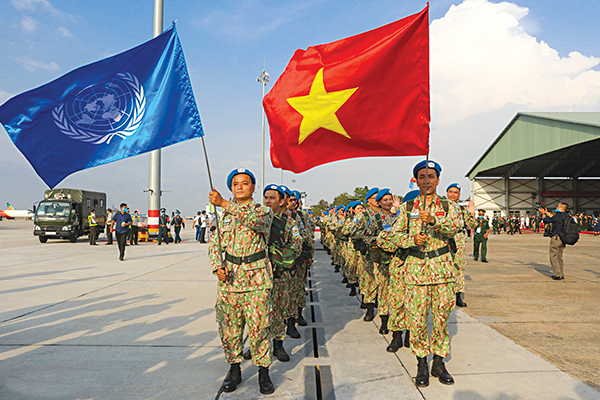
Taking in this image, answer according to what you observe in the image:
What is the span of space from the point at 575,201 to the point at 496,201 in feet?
31.5

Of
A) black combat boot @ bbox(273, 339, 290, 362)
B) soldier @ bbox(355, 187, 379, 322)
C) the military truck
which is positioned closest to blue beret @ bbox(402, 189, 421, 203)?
soldier @ bbox(355, 187, 379, 322)

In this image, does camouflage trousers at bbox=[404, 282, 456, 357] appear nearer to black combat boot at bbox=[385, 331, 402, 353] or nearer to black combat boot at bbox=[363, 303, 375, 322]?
black combat boot at bbox=[385, 331, 402, 353]

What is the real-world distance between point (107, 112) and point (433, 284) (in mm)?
3544

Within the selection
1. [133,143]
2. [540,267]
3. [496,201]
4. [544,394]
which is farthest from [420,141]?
[496,201]

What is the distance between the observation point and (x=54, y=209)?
20.3 m

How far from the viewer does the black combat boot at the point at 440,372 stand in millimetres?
3426

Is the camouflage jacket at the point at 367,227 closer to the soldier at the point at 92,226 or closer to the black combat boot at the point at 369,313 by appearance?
the black combat boot at the point at 369,313

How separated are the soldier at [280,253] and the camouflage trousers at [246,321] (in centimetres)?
70

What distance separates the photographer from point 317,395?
10.7 feet

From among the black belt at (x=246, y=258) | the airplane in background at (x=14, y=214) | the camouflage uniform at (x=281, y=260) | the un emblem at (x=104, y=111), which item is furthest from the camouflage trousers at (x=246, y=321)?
the airplane in background at (x=14, y=214)

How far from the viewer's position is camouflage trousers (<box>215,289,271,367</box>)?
3.31m

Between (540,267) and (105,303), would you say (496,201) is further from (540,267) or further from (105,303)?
(105,303)

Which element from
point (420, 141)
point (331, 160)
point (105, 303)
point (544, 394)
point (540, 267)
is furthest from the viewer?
point (540, 267)

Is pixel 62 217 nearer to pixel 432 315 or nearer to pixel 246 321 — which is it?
pixel 246 321
